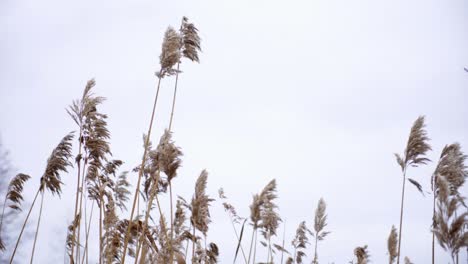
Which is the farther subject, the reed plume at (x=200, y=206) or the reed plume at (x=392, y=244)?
the reed plume at (x=392, y=244)

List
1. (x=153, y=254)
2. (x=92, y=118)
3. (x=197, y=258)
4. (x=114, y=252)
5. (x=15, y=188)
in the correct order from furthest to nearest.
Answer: (x=15, y=188) < (x=197, y=258) < (x=114, y=252) < (x=92, y=118) < (x=153, y=254)

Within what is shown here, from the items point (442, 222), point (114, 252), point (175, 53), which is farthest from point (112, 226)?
point (442, 222)

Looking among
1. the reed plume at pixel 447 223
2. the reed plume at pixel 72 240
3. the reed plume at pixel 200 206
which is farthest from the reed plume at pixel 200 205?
the reed plume at pixel 447 223

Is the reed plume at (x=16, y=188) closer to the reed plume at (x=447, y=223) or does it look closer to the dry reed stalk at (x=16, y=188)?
the dry reed stalk at (x=16, y=188)

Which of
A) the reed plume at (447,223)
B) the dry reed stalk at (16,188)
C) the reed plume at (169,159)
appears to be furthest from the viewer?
the dry reed stalk at (16,188)

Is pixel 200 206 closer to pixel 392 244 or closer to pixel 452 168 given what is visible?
pixel 452 168

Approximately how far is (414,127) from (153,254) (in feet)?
12.6

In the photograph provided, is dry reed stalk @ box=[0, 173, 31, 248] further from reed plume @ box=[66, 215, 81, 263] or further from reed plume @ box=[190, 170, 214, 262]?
reed plume @ box=[190, 170, 214, 262]

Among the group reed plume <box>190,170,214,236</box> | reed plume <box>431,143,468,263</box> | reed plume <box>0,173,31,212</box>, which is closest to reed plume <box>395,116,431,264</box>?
reed plume <box>431,143,468,263</box>

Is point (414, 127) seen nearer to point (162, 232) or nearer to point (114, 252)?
point (162, 232)

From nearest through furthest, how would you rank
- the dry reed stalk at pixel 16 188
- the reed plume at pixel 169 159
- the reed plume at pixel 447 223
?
the reed plume at pixel 447 223 < the reed plume at pixel 169 159 < the dry reed stalk at pixel 16 188

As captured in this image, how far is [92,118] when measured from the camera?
179 inches

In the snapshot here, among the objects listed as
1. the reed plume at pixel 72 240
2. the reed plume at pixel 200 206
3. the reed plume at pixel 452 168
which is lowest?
the reed plume at pixel 72 240

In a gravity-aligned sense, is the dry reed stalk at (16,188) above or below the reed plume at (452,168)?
below
